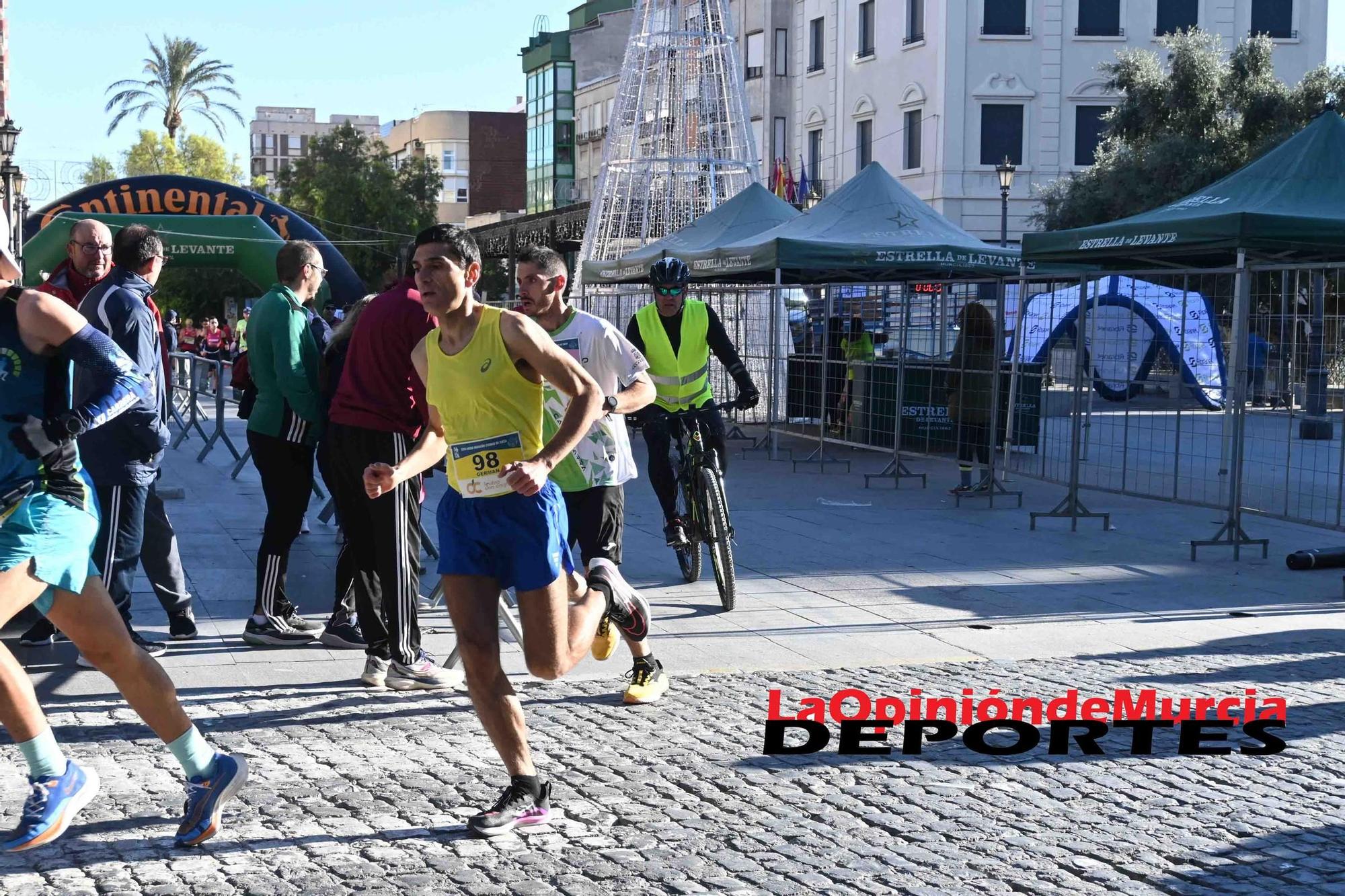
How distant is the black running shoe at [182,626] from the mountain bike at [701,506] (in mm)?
2624

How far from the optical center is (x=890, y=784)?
5219mm

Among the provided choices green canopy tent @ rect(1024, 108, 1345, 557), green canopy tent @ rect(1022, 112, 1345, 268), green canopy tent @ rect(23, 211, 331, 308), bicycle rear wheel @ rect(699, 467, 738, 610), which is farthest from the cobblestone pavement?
green canopy tent @ rect(23, 211, 331, 308)

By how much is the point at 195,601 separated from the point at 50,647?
1.43 m

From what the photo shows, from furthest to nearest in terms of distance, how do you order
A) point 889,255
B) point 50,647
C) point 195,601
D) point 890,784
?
1. point 889,255
2. point 195,601
3. point 50,647
4. point 890,784

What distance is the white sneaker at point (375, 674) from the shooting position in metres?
6.59

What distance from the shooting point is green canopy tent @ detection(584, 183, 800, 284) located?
2030 cm

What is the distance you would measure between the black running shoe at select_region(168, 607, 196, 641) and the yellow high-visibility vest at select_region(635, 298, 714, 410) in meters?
2.85

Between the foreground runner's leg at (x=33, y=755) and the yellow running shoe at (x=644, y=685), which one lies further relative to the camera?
the yellow running shoe at (x=644, y=685)

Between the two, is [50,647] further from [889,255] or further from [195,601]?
[889,255]

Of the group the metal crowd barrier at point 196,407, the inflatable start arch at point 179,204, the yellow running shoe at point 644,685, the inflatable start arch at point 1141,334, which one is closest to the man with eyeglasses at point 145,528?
the yellow running shoe at point 644,685

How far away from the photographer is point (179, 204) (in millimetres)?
23891

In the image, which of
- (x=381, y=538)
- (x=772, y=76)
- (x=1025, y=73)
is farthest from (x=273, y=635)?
(x=772, y=76)

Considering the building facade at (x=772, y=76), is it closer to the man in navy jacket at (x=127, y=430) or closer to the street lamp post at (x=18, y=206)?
the street lamp post at (x=18, y=206)

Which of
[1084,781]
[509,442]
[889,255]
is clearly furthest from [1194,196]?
[509,442]
